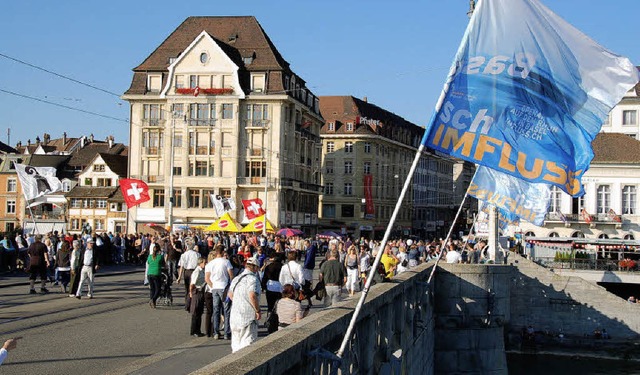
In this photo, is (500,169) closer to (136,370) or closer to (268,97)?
(136,370)

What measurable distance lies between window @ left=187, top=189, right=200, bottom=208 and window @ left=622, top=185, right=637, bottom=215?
3478cm

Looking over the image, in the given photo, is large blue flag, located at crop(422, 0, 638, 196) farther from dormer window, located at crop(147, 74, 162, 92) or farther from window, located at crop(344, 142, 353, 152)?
window, located at crop(344, 142, 353, 152)

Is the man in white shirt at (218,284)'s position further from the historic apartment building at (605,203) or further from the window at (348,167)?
the window at (348,167)

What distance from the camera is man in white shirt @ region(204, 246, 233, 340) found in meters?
14.9

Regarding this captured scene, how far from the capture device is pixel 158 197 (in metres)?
70.2

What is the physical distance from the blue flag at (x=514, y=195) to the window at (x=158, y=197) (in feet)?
176

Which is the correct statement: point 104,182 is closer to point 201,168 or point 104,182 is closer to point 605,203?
point 201,168

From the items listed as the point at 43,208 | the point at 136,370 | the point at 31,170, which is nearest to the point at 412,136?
the point at 43,208

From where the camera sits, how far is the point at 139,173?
70625 millimetres

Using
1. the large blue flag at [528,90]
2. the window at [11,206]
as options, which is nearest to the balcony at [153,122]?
the window at [11,206]

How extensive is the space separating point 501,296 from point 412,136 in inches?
3647

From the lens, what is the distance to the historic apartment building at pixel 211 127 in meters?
68.0

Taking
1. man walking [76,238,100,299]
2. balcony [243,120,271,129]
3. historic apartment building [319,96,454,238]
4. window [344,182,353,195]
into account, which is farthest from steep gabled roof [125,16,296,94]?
man walking [76,238,100,299]

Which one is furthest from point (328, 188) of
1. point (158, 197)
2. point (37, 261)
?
point (37, 261)
